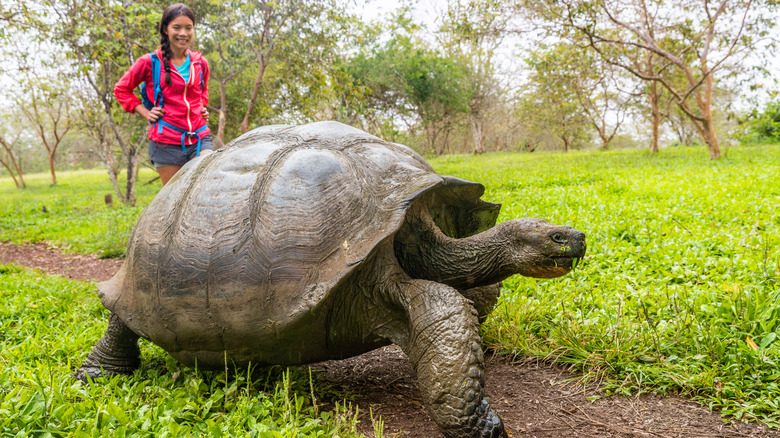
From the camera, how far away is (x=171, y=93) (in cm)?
374

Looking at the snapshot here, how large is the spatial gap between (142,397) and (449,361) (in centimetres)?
151

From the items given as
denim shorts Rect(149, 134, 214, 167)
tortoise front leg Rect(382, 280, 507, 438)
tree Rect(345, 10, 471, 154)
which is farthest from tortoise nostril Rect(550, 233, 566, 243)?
tree Rect(345, 10, 471, 154)

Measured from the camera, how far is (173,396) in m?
2.29

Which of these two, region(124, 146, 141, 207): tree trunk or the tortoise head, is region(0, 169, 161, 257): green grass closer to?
region(124, 146, 141, 207): tree trunk

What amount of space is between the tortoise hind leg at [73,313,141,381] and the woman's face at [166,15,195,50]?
2.07 m

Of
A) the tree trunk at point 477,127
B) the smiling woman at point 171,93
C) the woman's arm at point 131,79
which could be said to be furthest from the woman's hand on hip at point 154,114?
the tree trunk at point 477,127

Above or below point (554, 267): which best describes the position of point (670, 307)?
below

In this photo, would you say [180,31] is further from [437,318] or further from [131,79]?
[437,318]

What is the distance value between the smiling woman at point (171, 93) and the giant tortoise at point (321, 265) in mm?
1345

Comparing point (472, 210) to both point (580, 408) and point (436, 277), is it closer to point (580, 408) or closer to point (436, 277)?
point (436, 277)

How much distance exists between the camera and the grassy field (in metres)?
2.10

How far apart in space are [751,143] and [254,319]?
21542 mm

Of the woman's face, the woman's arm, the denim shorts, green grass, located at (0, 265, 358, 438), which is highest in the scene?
the woman's face

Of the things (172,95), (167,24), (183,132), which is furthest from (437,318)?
(167,24)
